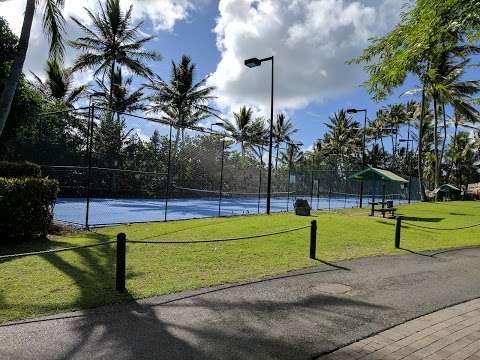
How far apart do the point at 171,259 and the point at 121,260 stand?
2.71 meters

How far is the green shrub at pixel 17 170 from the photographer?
12.2 meters

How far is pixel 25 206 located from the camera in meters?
10.4

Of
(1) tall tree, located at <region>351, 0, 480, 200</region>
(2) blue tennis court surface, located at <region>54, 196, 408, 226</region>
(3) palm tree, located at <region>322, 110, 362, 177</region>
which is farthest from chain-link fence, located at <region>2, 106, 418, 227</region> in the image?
(3) palm tree, located at <region>322, 110, 362, 177</region>

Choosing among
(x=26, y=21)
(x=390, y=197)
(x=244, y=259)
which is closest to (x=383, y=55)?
(x=244, y=259)

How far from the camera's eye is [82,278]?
7.11 metres

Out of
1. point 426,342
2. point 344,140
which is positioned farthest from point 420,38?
point 344,140

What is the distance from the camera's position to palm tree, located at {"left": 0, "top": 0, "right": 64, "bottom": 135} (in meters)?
11.7

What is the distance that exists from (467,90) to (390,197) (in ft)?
37.6

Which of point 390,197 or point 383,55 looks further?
point 390,197

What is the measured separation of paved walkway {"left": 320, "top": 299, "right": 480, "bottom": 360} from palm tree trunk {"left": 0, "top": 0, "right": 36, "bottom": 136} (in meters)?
10.8

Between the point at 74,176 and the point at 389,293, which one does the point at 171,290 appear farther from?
the point at 74,176

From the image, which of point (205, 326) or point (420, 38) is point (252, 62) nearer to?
point (420, 38)

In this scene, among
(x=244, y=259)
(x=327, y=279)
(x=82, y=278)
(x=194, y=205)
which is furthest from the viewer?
(x=194, y=205)

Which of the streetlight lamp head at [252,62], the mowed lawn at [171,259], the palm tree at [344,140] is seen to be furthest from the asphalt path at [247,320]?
the palm tree at [344,140]
